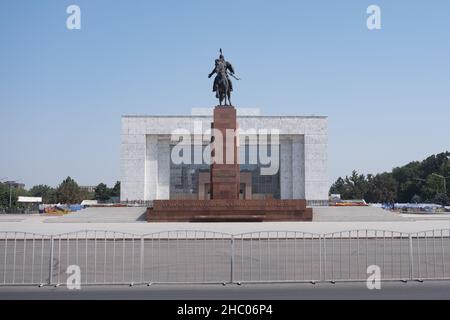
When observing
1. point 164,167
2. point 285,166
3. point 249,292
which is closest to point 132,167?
point 164,167

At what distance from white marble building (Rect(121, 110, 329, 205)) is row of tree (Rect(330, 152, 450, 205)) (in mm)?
22998

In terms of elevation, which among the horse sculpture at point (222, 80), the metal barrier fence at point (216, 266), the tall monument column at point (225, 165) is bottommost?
the metal barrier fence at point (216, 266)

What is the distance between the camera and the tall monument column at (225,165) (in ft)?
66.6

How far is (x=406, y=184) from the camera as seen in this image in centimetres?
6825

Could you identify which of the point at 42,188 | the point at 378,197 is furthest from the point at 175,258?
the point at 42,188

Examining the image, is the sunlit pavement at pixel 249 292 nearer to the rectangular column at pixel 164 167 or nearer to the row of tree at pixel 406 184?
the rectangular column at pixel 164 167

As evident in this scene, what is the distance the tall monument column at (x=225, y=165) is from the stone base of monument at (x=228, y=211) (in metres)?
0.56

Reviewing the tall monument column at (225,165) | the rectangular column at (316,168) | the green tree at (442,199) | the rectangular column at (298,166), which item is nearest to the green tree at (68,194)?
the rectangular column at (298,166)

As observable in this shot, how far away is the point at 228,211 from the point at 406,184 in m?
55.6

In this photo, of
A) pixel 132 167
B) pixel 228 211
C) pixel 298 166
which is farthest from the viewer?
pixel 298 166

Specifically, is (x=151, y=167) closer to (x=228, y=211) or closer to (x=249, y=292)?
(x=228, y=211)

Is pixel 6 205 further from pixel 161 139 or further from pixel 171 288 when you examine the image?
pixel 171 288

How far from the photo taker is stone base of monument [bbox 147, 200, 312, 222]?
64.9ft

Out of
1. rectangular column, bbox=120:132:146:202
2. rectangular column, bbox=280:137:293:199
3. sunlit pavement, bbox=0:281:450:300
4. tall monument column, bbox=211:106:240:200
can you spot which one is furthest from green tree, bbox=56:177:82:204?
sunlit pavement, bbox=0:281:450:300
